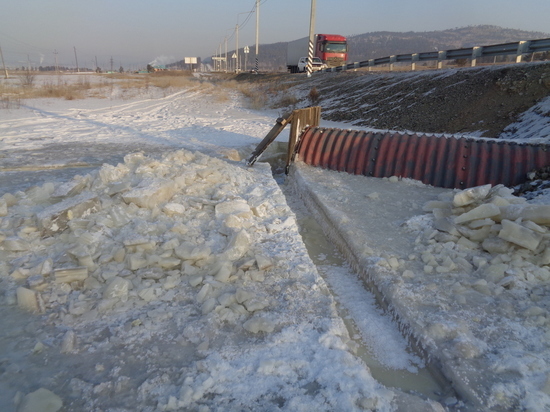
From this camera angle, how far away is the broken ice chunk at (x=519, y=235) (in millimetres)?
3322

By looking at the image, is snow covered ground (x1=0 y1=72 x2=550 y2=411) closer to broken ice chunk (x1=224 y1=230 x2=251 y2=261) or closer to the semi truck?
broken ice chunk (x1=224 y1=230 x2=251 y2=261)

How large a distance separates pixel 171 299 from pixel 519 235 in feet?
10.0

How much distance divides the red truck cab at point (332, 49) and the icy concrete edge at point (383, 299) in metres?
28.9

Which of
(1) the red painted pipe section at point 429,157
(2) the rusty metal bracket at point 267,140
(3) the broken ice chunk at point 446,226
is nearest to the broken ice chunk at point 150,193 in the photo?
(2) the rusty metal bracket at point 267,140

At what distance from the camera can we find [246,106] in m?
19.8

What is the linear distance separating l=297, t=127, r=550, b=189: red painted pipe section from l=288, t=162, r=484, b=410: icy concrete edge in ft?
4.55

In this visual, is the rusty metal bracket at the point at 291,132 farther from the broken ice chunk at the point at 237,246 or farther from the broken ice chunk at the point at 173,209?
the broken ice chunk at the point at 237,246

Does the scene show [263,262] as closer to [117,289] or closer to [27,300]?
[117,289]

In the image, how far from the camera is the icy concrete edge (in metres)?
2.26

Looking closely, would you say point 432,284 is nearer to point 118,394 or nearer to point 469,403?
point 469,403

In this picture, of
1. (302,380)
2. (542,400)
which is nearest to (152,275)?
(302,380)

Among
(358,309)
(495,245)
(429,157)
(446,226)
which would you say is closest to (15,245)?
(358,309)

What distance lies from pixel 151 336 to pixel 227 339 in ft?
1.72

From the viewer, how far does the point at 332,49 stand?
32000 millimetres
